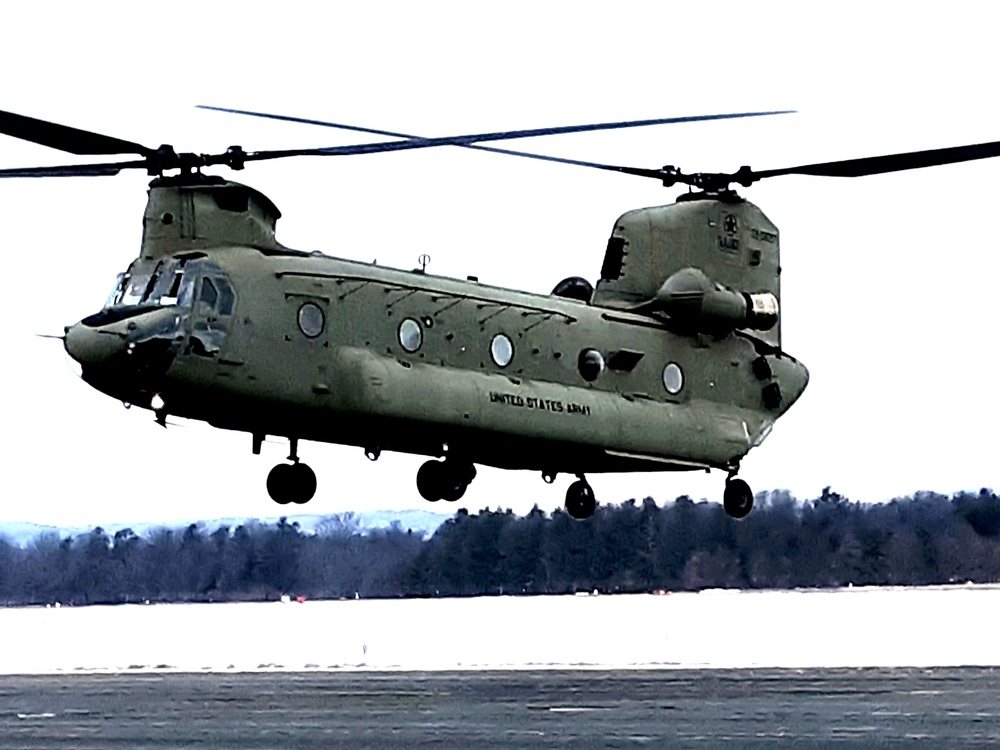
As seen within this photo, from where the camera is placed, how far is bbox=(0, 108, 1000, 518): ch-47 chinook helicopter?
32219 millimetres

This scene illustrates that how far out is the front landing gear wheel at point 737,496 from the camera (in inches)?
1567

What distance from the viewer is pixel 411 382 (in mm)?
33969

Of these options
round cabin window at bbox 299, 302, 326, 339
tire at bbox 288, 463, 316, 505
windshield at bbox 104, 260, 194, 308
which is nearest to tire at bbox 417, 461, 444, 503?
tire at bbox 288, 463, 316, 505

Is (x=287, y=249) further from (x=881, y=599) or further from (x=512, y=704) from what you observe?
(x=881, y=599)

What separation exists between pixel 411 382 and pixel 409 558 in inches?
2752

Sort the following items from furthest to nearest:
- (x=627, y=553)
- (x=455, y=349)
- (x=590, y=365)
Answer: (x=627, y=553) < (x=590, y=365) < (x=455, y=349)

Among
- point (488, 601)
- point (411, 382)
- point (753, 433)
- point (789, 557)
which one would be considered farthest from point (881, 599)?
point (411, 382)

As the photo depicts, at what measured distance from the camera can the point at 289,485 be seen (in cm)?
3456

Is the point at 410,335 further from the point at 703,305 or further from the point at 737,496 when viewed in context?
the point at 737,496

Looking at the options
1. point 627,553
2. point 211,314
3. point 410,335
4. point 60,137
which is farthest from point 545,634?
point 60,137

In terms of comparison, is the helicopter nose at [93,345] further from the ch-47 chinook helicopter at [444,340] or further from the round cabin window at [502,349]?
the round cabin window at [502,349]

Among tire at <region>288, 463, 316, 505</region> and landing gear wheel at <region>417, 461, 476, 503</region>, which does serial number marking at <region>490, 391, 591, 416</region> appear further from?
tire at <region>288, 463, 316, 505</region>

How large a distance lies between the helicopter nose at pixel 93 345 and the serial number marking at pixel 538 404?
6333 mm

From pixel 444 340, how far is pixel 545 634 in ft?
124
